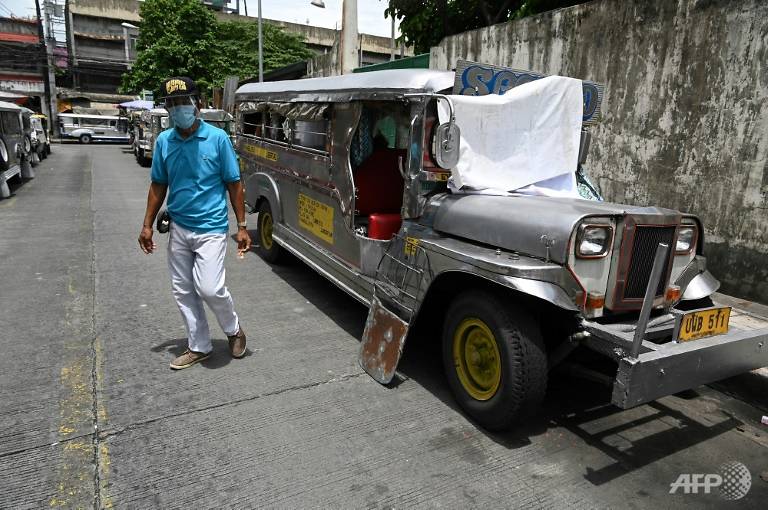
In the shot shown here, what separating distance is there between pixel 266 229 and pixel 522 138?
4076 mm

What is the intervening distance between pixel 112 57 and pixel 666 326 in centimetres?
4934

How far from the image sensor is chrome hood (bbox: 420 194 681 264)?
294 centimetres

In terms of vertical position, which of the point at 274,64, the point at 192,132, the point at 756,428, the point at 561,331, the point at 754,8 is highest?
the point at 274,64

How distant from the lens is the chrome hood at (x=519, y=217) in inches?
116

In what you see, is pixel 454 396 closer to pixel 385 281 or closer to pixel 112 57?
pixel 385 281

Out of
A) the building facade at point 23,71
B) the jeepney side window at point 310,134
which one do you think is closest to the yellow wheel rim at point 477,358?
the jeepney side window at point 310,134

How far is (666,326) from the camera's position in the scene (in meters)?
3.19

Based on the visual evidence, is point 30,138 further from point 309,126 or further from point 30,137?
point 309,126

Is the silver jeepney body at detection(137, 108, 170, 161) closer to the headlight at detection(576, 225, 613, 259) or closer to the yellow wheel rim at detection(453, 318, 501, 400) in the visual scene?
the yellow wheel rim at detection(453, 318, 501, 400)

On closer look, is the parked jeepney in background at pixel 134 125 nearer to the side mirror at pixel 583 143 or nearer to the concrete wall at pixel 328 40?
the side mirror at pixel 583 143

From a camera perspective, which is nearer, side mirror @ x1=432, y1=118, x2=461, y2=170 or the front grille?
the front grille

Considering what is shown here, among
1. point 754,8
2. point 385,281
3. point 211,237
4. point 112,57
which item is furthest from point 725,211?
point 112,57

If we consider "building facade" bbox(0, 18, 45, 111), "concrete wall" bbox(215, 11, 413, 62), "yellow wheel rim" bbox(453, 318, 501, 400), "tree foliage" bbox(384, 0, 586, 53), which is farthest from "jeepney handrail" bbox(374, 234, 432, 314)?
"concrete wall" bbox(215, 11, 413, 62)

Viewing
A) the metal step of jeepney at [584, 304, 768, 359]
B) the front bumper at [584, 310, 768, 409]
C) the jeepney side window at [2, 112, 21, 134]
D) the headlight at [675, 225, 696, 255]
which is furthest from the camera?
the jeepney side window at [2, 112, 21, 134]
